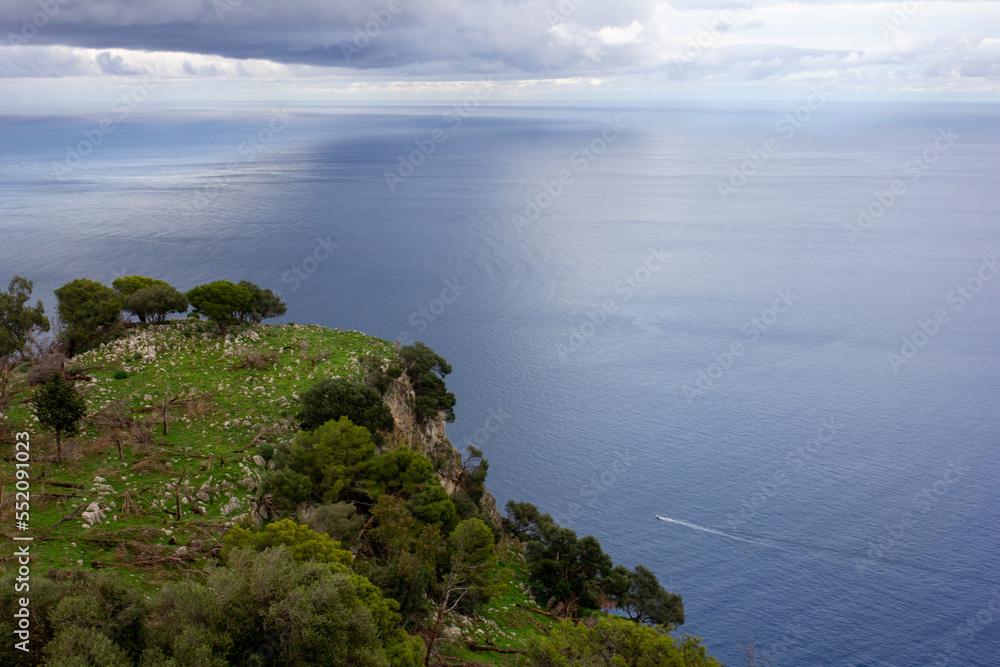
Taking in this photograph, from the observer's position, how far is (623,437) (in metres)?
73.4

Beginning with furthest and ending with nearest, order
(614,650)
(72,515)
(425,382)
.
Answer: (425,382) → (72,515) → (614,650)

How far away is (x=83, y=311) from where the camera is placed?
4106 centimetres

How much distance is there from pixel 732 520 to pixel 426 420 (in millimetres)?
34219

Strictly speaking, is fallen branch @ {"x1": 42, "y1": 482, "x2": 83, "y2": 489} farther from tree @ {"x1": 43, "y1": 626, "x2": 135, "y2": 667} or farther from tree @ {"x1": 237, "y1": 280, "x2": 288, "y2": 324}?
tree @ {"x1": 237, "y1": 280, "x2": 288, "y2": 324}

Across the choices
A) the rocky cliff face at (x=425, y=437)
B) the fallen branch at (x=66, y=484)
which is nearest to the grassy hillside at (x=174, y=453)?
the fallen branch at (x=66, y=484)

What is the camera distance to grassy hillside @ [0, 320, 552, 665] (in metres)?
22.4

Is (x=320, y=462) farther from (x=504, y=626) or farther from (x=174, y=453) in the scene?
(x=504, y=626)

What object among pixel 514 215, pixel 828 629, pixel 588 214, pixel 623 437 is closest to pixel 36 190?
pixel 514 215

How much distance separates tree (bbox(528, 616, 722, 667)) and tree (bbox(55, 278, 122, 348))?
36.2 metres

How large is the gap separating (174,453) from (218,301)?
16808 mm

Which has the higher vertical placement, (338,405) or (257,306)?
(257,306)

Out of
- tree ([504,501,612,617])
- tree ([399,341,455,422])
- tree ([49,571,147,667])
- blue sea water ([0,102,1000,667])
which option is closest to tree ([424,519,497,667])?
tree ([504,501,612,617])

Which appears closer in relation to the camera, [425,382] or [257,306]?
[425,382]

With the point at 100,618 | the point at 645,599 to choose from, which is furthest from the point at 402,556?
the point at 645,599
